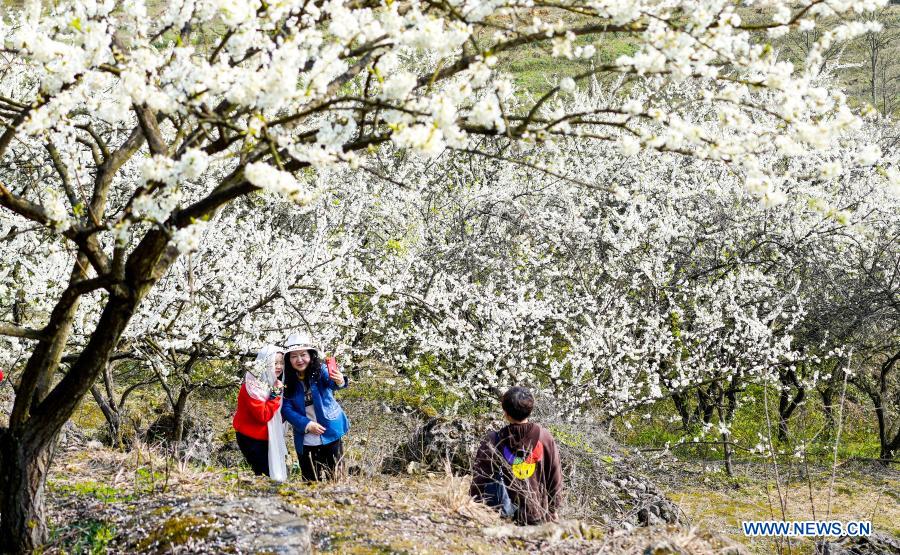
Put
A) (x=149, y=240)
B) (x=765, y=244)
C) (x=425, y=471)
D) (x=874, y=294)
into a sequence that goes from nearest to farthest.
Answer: (x=149, y=240), (x=425, y=471), (x=874, y=294), (x=765, y=244)

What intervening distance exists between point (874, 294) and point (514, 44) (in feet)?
A: 26.7

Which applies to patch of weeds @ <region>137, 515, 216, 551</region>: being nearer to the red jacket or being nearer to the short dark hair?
the red jacket

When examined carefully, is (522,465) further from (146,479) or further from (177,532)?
(146,479)

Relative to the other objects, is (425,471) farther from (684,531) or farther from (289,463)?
(684,531)

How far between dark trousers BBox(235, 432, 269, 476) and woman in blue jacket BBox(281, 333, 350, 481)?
0.83 ft

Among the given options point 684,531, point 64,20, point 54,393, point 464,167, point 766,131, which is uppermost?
point 464,167

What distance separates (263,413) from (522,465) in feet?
6.62

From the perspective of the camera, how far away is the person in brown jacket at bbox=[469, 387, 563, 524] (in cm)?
437

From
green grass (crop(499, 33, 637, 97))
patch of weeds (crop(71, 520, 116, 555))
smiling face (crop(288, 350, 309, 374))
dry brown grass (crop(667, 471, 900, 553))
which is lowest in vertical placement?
dry brown grass (crop(667, 471, 900, 553))

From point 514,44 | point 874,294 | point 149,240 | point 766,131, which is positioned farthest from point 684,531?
point 874,294

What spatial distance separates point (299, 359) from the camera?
5.43 m

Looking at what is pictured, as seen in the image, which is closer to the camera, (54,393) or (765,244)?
(54,393)

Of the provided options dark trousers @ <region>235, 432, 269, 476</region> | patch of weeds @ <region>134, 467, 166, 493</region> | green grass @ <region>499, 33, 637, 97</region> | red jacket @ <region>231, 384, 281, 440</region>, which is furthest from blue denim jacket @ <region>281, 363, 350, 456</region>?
green grass @ <region>499, 33, 637, 97</region>

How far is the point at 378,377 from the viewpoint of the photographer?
993 cm
